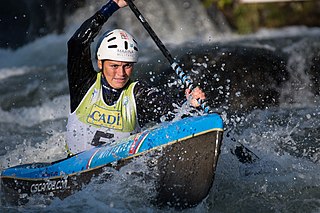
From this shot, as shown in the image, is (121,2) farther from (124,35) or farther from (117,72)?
(117,72)

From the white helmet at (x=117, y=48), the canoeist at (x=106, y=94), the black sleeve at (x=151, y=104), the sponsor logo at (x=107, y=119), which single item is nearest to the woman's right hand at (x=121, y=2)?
the canoeist at (x=106, y=94)

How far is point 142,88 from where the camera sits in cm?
590

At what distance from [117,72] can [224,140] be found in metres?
1.14

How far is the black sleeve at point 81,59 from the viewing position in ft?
19.2

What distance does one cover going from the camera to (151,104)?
579 cm

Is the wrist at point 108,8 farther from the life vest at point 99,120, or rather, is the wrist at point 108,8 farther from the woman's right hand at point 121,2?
the life vest at point 99,120

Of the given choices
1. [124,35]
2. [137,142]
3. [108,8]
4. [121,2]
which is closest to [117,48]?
[124,35]

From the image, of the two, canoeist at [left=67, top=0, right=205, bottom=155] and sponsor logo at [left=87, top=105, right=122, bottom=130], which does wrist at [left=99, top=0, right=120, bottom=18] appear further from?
sponsor logo at [left=87, top=105, right=122, bottom=130]

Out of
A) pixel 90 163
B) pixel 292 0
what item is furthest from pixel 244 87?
pixel 90 163

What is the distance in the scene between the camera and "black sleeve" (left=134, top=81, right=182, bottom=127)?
5.74 meters

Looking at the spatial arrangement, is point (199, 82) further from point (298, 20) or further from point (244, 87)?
point (298, 20)

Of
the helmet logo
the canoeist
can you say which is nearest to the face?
the canoeist

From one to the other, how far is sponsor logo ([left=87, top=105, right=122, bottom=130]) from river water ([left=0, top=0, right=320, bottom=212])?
60 cm

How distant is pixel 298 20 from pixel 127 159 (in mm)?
8764
